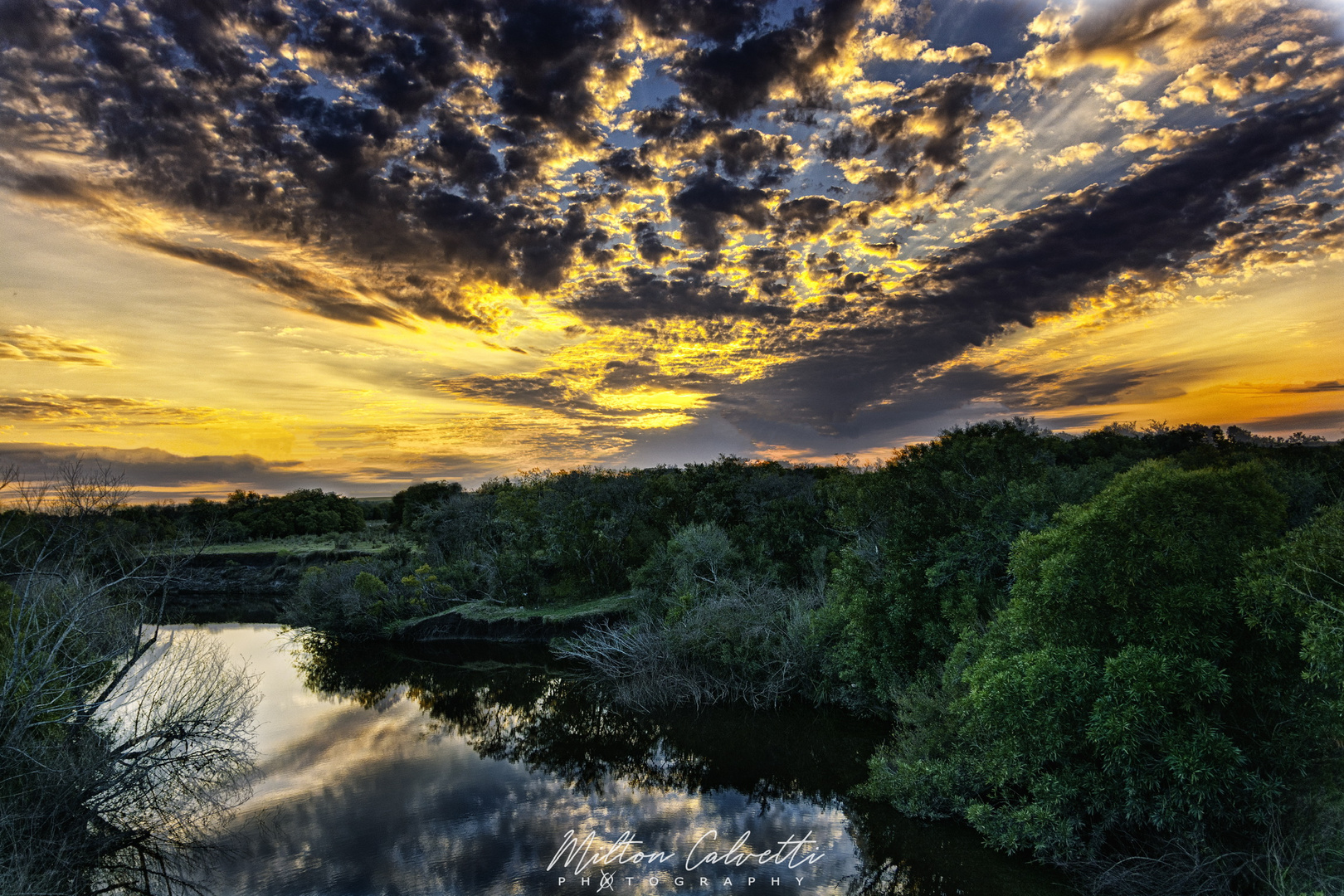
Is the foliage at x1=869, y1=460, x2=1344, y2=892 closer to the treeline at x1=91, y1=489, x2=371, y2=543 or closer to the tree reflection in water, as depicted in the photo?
the tree reflection in water

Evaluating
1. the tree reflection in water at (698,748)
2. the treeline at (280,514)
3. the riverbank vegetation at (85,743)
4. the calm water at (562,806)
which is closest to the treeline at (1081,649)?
the tree reflection in water at (698,748)

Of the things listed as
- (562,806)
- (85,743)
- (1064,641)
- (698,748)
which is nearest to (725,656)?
(698,748)

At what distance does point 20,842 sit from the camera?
11.5 meters

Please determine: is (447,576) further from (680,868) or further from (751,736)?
(680,868)

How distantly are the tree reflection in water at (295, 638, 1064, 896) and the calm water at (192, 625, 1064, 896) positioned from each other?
7 cm

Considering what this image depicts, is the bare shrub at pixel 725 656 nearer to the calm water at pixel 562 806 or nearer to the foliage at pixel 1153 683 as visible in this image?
the calm water at pixel 562 806

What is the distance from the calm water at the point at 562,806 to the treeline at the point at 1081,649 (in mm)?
1503

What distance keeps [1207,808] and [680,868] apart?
32.6ft

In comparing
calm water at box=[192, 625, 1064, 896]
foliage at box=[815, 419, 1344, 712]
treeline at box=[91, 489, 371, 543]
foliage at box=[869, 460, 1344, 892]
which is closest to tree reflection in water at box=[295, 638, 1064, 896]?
calm water at box=[192, 625, 1064, 896]

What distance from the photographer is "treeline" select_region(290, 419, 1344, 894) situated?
396 inches

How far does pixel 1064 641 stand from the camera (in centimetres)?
1230

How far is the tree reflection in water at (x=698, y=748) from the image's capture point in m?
13.5

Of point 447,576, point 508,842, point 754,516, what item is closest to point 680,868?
point 508,842

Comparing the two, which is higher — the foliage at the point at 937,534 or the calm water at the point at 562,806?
the foliage at the point at 937,534
